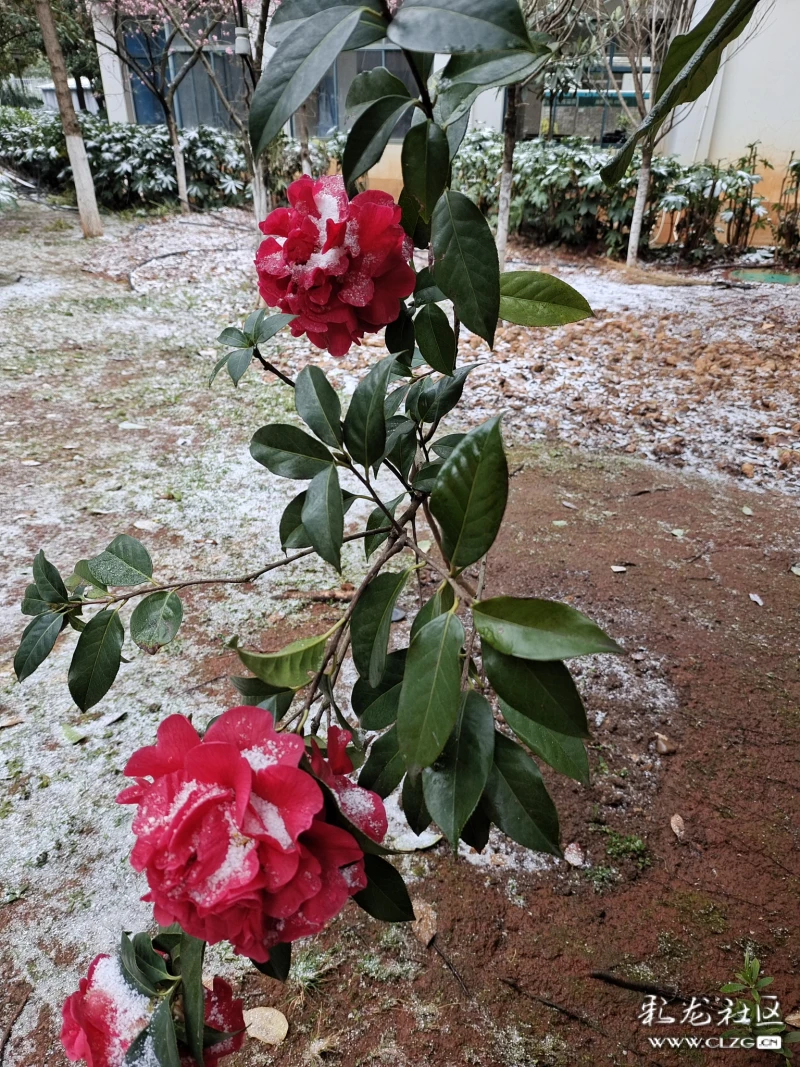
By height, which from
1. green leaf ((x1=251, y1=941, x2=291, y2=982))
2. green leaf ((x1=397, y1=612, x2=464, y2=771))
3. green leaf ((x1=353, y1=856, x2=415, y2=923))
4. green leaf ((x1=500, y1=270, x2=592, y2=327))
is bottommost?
green leaf ((x1=251, y1=941, x2=291, y2=982))

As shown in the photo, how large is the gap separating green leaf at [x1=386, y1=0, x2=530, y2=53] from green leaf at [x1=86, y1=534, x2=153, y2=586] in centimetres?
57

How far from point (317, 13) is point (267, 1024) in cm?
115

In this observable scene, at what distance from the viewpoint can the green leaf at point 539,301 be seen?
65 centimetres

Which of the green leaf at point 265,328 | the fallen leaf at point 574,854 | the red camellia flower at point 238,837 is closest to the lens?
the red camellia flower at point 238,837

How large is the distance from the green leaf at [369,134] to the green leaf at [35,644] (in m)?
0.55

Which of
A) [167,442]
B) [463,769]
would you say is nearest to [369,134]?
[463,769]

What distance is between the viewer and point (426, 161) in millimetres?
515

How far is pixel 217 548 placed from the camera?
216 cm

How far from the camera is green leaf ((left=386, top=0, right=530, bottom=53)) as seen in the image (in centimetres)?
38

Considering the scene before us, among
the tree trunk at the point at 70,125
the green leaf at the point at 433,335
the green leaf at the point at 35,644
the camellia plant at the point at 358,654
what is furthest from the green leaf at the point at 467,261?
the tree trunk at the point at 70,125

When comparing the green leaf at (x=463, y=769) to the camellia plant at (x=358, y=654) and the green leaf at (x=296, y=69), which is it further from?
the green leaf at (x=296, y=69)

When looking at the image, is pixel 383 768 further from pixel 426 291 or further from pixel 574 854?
pixel 574 854

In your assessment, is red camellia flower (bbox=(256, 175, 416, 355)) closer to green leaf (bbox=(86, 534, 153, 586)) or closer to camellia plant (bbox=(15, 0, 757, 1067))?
camellia plant (bbox=(15, 0, 757, 1067))

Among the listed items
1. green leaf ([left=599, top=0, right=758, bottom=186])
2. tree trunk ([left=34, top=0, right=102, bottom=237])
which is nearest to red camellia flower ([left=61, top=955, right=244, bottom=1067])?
green leaf ([left=599, top=0, right=758, bottom=186])
